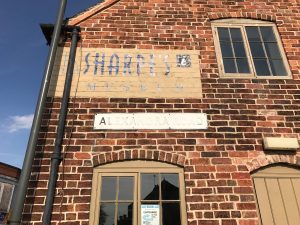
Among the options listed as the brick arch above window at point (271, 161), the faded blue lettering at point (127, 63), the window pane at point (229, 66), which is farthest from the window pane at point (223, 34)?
the brick arch above window at point (271, 161)

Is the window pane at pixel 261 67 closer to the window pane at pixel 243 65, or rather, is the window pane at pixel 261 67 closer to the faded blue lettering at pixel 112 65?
the window pane at pixel 243 65

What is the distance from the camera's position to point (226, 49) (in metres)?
5.92

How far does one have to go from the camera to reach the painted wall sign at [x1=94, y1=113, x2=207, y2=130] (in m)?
4.89

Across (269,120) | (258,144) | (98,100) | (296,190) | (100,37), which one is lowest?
(296,190)

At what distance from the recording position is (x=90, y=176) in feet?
14.6

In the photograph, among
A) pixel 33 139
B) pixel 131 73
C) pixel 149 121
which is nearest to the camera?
pixel 33 139


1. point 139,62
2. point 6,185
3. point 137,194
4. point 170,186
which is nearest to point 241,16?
point 139,62

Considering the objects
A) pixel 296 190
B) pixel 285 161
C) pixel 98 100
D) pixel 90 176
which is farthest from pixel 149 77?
pixel 296 190

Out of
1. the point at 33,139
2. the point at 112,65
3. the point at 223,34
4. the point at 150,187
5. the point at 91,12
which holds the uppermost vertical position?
the point at 91,12

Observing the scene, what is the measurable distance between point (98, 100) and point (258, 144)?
114 inches

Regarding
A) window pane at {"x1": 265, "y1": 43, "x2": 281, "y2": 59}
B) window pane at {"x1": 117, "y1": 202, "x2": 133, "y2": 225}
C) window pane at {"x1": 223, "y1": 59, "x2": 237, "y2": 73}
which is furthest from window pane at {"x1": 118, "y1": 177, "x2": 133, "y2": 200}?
window pane at {"x1": 265, "y1": 43, "x2": 281, "y2": 59}

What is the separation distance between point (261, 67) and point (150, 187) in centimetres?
Answer: 330

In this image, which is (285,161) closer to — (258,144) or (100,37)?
(258,144)

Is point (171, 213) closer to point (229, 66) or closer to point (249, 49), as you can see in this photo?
point (229, 66)
